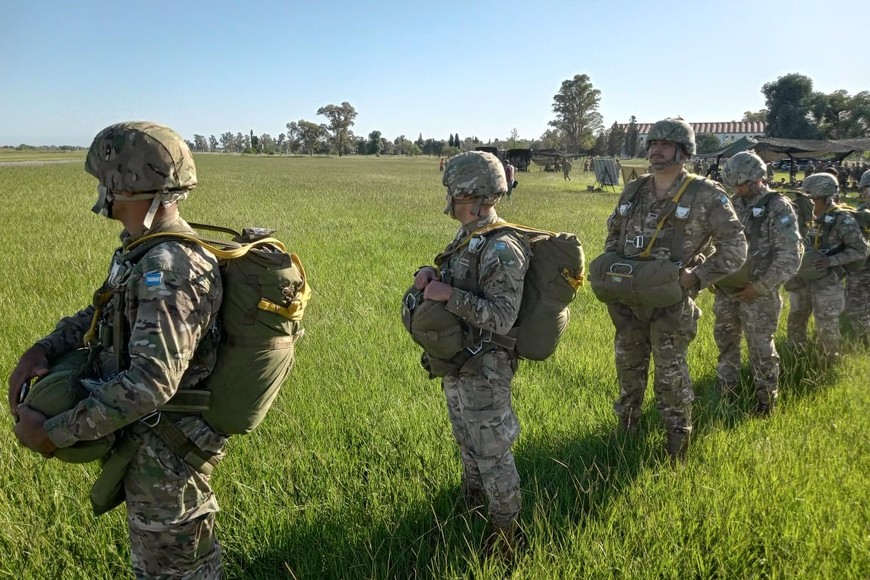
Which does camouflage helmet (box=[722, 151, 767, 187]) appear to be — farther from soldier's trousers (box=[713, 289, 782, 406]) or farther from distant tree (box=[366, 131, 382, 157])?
distant tree (box=[366, 131, 382, 157])

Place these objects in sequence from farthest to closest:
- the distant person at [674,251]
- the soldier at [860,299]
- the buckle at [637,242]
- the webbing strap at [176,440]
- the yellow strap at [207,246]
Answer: the soldier at [860,299] → the buckle at [637,242] → the distant person at [674,251] → the webbing strap at [176,440] → the yellow strap at [207,246]

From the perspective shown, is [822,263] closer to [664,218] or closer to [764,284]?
[764,284]

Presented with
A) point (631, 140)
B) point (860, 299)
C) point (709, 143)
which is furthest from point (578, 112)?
point (860, 299)

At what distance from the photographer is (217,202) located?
20.7m

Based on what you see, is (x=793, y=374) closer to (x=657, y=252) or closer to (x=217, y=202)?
(x=657, y=252)

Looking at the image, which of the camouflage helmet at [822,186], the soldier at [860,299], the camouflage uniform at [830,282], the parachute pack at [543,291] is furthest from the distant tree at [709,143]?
the parachute pack at [543,291]

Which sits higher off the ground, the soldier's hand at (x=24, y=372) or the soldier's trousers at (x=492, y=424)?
the soldier's hand at (x=24, y=372)

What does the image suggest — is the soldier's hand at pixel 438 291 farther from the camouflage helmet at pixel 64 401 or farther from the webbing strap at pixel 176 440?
the camouflage helmet at pixel 64 401

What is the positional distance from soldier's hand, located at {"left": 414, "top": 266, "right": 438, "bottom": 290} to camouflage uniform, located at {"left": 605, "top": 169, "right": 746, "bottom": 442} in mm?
1923

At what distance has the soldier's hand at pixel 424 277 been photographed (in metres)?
2.77

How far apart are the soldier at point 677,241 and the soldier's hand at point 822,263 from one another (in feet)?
8.37

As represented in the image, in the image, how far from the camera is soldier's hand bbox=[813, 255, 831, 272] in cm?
562

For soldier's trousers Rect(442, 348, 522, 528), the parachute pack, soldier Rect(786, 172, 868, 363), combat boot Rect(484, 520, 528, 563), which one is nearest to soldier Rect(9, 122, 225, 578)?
the parachute pack

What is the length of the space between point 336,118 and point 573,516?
449ft
